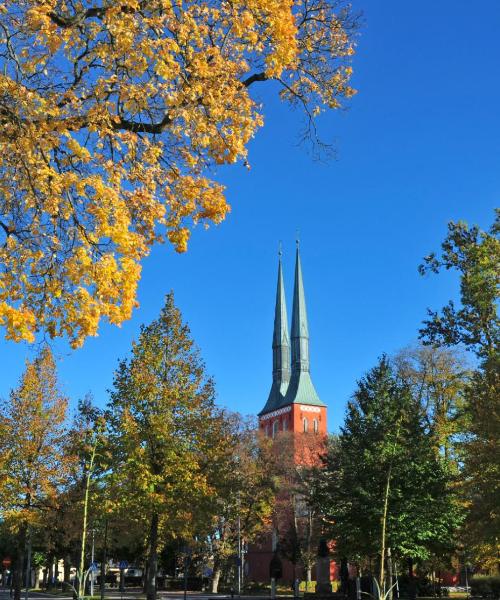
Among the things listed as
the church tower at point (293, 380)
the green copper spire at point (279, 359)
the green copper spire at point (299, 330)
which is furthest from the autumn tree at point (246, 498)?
the green copper spire at point (299, 330)

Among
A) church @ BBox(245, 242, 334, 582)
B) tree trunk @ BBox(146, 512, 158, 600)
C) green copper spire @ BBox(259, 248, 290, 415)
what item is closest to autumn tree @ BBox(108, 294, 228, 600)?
tree trunk @ BBox(146, 512, 158, 600)

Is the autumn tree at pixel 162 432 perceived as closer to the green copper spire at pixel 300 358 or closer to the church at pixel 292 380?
the church at pixel 292 380

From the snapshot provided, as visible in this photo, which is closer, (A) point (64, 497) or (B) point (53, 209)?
(B) point (53, 209)

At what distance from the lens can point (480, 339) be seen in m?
24.4

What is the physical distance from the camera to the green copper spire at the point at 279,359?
103m

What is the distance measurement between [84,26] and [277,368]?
10108cm

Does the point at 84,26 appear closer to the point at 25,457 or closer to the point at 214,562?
the point at 25,457

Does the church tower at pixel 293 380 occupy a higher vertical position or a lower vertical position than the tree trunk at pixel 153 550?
higher

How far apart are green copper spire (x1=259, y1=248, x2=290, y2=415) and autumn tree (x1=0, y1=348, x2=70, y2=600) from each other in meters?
71.6

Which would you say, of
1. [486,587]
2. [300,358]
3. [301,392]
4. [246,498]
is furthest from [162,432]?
[300,358]

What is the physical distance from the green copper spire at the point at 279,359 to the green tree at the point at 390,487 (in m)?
70.8

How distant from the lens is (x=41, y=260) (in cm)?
696

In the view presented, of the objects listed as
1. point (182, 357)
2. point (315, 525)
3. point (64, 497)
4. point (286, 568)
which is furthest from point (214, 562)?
point (182, 357)

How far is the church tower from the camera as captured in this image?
96.5 meters
